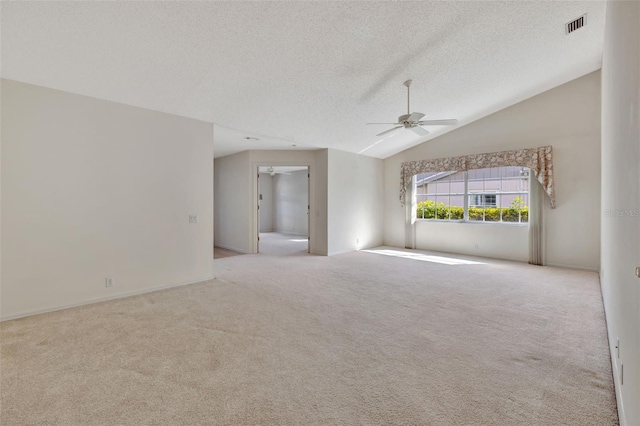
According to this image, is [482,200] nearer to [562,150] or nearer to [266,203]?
[562,150]

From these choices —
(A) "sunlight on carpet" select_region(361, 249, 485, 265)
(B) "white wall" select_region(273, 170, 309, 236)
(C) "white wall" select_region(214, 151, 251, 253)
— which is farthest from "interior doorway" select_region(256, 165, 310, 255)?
(A) "sunlight on carpet" select_region(361, 249, 485, 265)

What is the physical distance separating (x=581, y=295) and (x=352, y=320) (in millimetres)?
3177

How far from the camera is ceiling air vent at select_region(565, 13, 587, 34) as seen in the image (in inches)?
130

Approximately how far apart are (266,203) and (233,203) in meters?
4.33

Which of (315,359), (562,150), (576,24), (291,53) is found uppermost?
(576,24)

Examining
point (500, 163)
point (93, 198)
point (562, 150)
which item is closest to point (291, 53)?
point (93, 198)

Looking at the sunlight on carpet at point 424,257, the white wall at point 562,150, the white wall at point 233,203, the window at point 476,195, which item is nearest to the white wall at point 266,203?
the white wall at point 233,203

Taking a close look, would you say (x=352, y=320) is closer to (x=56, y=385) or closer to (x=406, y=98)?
(x=56, y=385)

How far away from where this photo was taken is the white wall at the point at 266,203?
1160 cm

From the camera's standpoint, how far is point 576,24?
11.2 ft

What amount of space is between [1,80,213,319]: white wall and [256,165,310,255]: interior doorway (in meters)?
5.82

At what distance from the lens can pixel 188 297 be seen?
11.9 ft

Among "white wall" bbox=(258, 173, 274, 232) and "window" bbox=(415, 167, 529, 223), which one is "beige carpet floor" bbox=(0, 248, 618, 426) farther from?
"white wall" bbox=(258, 173, 274, 232)

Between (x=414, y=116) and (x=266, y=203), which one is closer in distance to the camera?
(x=414, y=116)
